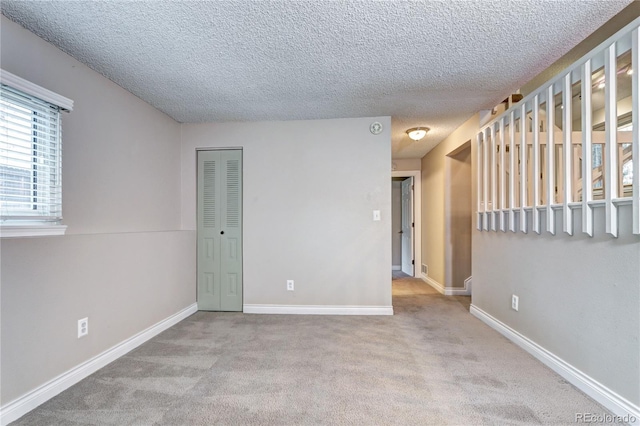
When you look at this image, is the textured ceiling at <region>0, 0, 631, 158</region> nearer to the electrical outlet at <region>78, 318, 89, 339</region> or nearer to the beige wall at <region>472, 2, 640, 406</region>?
the beige wall at <region>472, 2, 640, 406</region>

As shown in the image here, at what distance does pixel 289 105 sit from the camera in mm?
2912

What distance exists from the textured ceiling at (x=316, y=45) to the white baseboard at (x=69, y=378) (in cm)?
212

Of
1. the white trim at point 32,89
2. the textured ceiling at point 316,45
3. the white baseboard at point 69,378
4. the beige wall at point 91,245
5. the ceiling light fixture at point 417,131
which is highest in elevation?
the textured ceiling at point 316,45

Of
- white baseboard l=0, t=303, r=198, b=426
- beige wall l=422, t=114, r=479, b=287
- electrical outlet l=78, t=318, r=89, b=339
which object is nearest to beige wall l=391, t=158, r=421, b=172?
beige wall l=422, t=114, r=479, b=287

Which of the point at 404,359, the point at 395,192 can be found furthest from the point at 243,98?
the point at 395,192

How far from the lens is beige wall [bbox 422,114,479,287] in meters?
4.17

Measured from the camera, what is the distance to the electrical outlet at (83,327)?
1939 millimetres

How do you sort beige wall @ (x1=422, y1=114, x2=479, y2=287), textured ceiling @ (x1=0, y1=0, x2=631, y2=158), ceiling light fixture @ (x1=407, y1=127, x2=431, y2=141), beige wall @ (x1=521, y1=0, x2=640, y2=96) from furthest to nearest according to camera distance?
beige wall @ (x1=422, y1=114, x2=479, y2=287) → ceiling light fixture @ (x1=407, y1=127, x2=431, y2=141) → beige wall @ (x1=521, y1=0, x2=640, y2=96) → textured ceiling @ (x1=0, y1=0, x2=631, y2=158)

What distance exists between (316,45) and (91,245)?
82.1 inches

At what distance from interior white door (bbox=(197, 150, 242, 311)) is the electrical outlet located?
1454 millimetres

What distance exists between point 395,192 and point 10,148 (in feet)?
19.9

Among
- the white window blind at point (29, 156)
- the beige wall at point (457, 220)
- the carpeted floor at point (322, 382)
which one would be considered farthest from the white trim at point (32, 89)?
the beige wall at point (457, 220)

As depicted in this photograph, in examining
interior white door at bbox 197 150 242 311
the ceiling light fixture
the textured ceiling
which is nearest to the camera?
the textured ceiling

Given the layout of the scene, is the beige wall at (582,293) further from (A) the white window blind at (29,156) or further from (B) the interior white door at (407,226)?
(A) the white window blind at (29,156)
